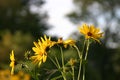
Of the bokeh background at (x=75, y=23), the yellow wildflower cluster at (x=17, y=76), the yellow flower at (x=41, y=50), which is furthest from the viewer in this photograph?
the bokeh background at (x=75, y=23)

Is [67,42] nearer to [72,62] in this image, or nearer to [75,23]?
[72,62]

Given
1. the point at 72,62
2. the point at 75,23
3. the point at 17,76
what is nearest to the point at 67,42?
the point at 72,62

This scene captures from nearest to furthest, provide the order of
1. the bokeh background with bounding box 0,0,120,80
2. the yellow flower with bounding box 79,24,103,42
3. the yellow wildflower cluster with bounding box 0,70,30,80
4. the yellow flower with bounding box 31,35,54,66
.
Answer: the yellow flower with bounding box 31,35,54,66 < the yellow flower with bounding box 79,24,103,42 < the yellow wildflower cluster with bounding box 0,70,30,80 < the bokeh background with bounding box 0,0,120,80

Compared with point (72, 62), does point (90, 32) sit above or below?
above

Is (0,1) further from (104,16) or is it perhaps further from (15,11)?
(104,16)

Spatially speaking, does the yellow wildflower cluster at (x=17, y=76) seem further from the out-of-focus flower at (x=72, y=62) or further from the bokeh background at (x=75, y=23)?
the bokeh background at (x=75, y=23)

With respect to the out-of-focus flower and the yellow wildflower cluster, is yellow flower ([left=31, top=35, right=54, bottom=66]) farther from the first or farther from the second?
the yellow wildflower cluster

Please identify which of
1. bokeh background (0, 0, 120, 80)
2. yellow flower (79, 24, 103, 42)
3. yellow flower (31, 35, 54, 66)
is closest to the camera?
yellow flower (31, 35, 54, 66)

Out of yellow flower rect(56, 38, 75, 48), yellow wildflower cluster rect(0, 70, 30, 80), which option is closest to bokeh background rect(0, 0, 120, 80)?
yellow wildflower cluster rect(0, 70, 30, 80)

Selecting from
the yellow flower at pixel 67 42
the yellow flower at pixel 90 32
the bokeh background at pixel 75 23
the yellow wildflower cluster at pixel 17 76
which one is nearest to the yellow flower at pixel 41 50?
the yellow flower at pixel 67 42
